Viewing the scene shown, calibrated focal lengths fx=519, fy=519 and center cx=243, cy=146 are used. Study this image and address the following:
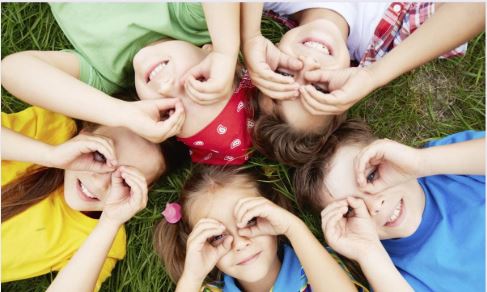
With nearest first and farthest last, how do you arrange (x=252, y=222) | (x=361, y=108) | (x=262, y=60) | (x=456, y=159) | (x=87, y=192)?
(x=456, y=159) → (x=262, y=60) → (x=252, y=222) → (x=87, y=192) → (x=361, y=108)

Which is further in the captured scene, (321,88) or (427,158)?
(321,88)

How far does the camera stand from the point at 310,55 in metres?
1.67

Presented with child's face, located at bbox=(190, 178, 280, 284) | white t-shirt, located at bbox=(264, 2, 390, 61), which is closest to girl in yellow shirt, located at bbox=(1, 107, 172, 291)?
child's face, located at bbox=(190, 178, 280, 284)

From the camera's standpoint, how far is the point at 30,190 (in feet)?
6.50

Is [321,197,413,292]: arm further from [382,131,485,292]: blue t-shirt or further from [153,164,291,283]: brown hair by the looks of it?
[153,164,291,283]: brown hair

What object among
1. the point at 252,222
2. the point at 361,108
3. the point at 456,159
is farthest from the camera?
the point at 361,108

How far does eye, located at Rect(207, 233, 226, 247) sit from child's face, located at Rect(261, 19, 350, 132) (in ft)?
1.50

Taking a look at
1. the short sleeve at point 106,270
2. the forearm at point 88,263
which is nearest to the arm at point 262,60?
the forearm at point 88,263

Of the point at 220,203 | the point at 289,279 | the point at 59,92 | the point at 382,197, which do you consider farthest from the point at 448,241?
the point at 59,92

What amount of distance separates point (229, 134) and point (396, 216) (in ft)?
2.09

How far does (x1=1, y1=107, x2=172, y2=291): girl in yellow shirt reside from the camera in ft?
5.81

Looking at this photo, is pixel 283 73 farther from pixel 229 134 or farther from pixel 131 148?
pixel 131 148

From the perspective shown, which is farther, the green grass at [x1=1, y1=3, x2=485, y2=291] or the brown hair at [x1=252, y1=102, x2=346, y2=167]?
the green grass at [x1=1, y1=3, x2=485, y2=291]

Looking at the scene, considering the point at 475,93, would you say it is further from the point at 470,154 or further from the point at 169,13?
the point at 169,13
